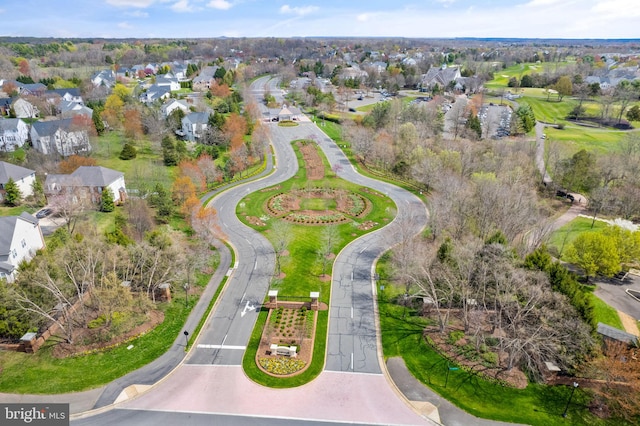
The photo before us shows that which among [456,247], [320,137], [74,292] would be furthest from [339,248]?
[320,137]

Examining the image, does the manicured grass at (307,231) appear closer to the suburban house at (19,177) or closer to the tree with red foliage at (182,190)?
the tree with red foliage at (182,190)

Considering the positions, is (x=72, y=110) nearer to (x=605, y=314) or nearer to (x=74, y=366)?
(x=74, y=366)

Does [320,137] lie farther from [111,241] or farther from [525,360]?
[525,360]

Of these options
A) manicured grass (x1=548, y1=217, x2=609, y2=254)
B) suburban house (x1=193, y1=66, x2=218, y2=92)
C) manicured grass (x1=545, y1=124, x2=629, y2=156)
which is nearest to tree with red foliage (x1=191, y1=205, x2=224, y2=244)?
manicured grass (x1=548, y1=217, x2=609, y2=254)

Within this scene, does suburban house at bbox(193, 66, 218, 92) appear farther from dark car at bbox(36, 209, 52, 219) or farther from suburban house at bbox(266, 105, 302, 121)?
dark car at bbox(36, 209, 52, 219)

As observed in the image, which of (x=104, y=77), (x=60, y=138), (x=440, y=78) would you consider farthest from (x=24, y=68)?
(x=440, y=78)
